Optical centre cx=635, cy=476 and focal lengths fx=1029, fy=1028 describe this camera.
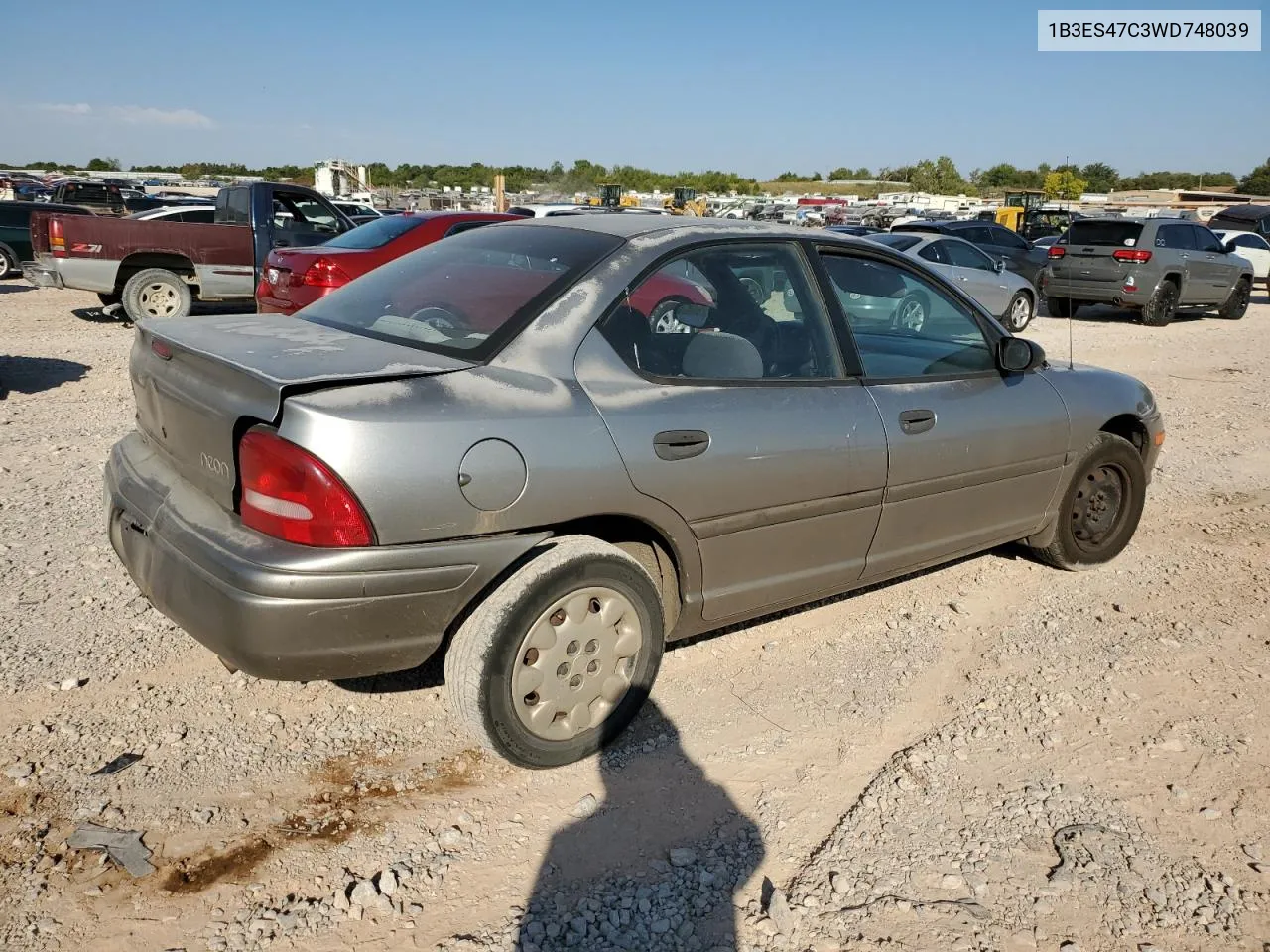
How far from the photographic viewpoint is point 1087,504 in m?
4.97

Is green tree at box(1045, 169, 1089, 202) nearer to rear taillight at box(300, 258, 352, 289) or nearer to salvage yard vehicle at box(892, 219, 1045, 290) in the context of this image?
salvage yard vehicle at box(892, 219, 1045, 290)

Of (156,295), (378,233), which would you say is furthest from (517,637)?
(156,295)

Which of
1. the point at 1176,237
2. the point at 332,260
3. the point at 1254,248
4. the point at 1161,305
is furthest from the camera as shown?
the point at 1254,248

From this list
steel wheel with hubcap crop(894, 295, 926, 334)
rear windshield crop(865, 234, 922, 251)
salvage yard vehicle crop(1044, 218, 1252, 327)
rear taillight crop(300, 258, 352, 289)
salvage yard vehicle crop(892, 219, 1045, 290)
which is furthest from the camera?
salvage yard vehicle crop(892, 219, 1045, 290)

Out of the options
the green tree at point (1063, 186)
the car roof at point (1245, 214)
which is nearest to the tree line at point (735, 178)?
the green tree at point (1063, 186)

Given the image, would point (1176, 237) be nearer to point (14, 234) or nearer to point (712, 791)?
point (712, 791)

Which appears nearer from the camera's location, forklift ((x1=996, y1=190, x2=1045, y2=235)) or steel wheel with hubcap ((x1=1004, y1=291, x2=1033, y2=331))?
steel wheel with hubcap ((x1=1004, y1=291, x2=1033, y2=331))

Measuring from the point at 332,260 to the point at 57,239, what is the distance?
465 cm

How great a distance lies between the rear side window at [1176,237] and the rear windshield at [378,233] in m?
11.4

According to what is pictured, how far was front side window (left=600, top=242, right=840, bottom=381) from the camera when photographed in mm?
3322

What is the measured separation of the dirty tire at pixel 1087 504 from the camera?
4828mm

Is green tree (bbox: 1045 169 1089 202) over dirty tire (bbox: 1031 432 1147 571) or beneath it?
over

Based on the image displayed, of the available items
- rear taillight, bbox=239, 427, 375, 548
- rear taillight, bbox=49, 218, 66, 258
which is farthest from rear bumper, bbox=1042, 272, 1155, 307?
rear taillight, bbox=239, 427, 375, 548

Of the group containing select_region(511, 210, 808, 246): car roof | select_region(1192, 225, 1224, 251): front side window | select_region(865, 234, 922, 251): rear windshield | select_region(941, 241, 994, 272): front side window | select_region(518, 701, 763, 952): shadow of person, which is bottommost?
select_region(518, 701, 763, 952): shadow of person
